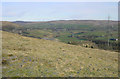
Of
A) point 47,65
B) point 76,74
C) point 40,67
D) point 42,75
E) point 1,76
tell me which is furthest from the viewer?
point 47,65

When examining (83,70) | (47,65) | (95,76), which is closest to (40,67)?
(47,65)

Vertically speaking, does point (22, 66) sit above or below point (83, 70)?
above

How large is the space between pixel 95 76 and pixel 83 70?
224 cm

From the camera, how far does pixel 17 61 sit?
1959 cm

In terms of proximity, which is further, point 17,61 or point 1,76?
point 17,61

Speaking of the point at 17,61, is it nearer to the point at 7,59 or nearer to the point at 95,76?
the point at 7,59

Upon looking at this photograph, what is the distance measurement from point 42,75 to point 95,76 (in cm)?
727

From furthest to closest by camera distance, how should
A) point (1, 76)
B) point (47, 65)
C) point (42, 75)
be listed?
1. point (47, 65)
2. point (42, 75)
3. point (1, 76)

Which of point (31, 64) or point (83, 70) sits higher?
point (31, 64)

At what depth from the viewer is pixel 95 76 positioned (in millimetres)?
17406

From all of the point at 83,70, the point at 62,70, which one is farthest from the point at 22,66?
the point at 83,70

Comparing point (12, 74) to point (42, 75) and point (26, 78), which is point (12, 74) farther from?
point (42, 75)

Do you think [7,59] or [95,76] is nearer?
[95,76]

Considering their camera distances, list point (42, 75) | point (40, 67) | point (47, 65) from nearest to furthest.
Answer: point (42, 75)
point (40, 67)
point (47, 65)
